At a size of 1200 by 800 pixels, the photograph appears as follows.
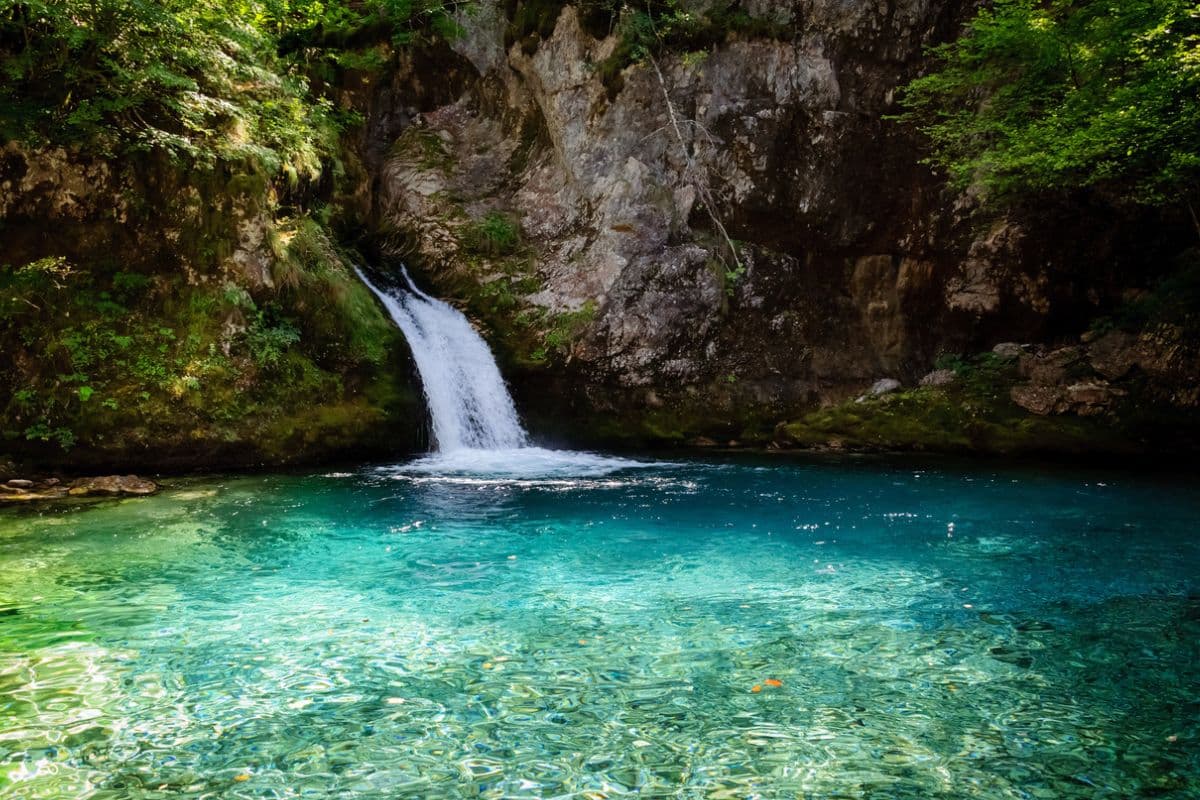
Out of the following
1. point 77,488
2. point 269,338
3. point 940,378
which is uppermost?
point 269,338

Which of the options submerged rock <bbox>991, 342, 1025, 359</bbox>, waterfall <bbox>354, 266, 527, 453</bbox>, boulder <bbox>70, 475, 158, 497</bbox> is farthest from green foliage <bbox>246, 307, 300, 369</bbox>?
submerged rock <bbox>991, 342, 1025, 359</bbox>

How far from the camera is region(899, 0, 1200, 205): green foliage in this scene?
973 centimetres

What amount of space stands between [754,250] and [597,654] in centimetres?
1268

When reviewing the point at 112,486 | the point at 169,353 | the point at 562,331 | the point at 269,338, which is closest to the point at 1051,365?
the point at 562,331

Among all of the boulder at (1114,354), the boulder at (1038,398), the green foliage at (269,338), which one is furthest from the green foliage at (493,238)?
the boulder at (1114,354)

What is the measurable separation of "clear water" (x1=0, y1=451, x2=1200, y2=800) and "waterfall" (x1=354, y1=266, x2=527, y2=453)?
532cm

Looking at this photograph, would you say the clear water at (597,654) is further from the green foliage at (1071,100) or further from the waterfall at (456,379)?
the green foliage at (1071,100)

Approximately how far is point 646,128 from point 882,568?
40.4ft

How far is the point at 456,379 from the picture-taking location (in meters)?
13.8

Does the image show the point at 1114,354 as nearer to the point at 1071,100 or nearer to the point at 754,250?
the point at 1071,100

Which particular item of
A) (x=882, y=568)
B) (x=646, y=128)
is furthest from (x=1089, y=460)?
(x=646, y=128)

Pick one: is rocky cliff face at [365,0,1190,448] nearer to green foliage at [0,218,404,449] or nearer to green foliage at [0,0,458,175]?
green foliage at [0,218,404,449]

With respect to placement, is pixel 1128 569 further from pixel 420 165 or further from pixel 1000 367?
pixel 420 165

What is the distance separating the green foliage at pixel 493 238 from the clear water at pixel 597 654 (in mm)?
9334
